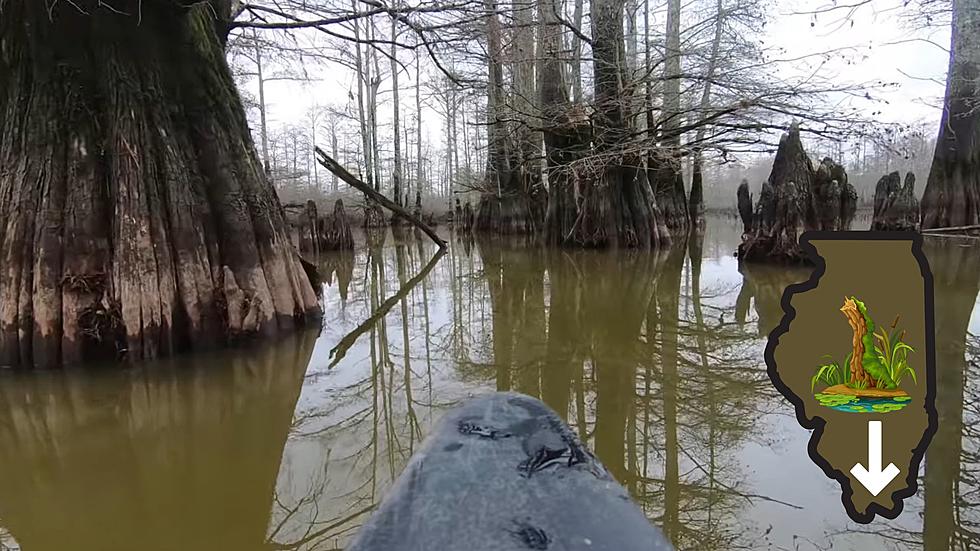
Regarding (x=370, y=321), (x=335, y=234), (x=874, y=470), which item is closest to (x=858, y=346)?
(x=874, y=470)

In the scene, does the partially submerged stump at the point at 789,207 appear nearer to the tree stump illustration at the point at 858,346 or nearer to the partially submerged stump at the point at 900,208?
the partially submerged stump at the point at 900,208

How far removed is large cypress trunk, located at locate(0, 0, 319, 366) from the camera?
3.19m

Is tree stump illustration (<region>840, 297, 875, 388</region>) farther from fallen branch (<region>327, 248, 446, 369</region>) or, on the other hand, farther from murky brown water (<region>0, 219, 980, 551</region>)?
fallen branch (<region>327, 248, 446, 369</region>)

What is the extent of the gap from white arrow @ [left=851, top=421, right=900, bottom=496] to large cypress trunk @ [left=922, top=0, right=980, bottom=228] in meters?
10.4

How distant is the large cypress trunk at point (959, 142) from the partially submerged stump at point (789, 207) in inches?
138

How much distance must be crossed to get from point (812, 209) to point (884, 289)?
6668 mm

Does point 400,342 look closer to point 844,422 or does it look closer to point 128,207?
point 128,207

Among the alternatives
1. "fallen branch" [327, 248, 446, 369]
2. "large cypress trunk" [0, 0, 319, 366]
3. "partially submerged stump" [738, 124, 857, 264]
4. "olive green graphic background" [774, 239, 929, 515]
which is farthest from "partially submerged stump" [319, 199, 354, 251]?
"olive green graphic background" [774, 239, 929, 515]

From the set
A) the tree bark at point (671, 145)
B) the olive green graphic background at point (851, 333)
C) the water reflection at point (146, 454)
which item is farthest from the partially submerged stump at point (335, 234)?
the olive green graphic background at point (851, 333)

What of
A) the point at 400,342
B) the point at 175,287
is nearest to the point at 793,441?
the point at 400,342

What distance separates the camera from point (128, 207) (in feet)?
11.1

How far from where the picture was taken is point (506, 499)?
737 mm

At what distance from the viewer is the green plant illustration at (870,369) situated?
1.30 m

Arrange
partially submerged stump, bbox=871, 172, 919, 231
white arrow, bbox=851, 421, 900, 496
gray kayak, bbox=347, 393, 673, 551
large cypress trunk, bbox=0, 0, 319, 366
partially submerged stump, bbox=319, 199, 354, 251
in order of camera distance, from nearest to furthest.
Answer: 1. gray kayak, bbox=347, 393, 673, 551
2. white arrow, bbox=851, 421, 900, 496
3. large cypress trunk, bbox=0, 0, 319, 366
4. partially submerged stump, bbox=871, 172, 919, 231
5. partially submerged stump, bbox=319, 199, 354, 251
